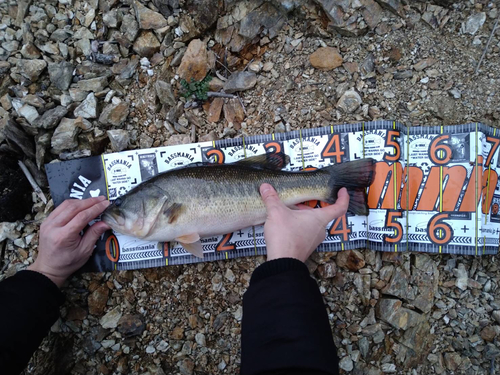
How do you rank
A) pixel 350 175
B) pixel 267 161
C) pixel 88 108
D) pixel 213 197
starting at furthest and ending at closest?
1. pixel 88 108
2. pixel 267 161
3. pixel 350 175
4. pixel 213 197

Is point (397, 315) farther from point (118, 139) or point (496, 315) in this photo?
point (118, 139)

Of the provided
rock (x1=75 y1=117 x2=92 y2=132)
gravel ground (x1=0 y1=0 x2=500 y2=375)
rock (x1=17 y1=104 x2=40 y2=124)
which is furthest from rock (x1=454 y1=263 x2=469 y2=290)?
rock (x1=17 y1=104 x2=40 y2=124)

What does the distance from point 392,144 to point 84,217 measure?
124 inches

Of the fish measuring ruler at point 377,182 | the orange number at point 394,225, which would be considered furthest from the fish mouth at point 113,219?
the orange number at point 394,225

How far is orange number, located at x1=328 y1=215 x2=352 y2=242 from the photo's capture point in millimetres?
3477

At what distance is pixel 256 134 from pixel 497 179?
2.56m

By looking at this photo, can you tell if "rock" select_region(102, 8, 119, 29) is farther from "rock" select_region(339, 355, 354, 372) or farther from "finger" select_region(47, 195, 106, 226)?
"rock" select_region(339, 355, 354, 372)

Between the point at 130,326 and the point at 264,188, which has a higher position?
the point at 264,188

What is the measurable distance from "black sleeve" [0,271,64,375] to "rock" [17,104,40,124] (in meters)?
1.61

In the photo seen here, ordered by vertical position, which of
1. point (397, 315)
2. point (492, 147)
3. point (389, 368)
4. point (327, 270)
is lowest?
point (389, 368)

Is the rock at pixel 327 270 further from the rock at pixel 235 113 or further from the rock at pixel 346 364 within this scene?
the rock at pixel 235 113

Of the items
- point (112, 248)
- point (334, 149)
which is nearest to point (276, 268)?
point (334, 149)

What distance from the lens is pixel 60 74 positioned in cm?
368

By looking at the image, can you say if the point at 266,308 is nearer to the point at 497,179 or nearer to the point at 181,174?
the point at 181,174
